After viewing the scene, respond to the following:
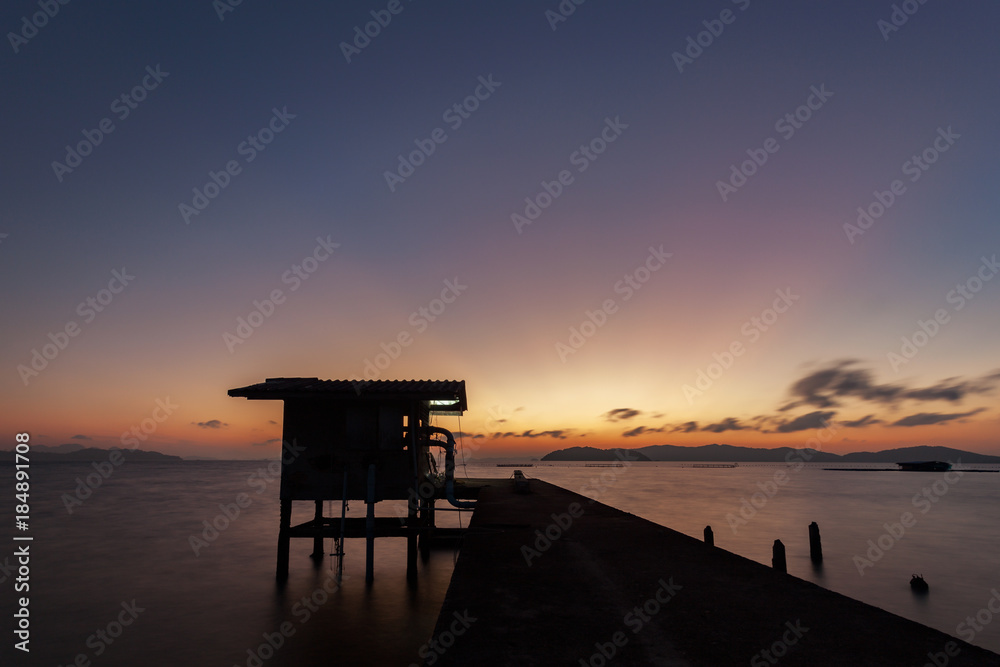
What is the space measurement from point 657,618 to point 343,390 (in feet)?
39.6

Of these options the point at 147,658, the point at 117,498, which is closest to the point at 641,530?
the point at 147,658

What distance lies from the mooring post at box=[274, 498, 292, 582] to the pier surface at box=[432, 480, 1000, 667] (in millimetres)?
9411

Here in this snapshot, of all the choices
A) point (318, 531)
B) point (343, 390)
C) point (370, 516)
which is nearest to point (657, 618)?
point (343, 390)

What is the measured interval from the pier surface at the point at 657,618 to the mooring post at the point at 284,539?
9.41 meters

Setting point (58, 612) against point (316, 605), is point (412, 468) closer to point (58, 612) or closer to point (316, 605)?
point (316, 605)

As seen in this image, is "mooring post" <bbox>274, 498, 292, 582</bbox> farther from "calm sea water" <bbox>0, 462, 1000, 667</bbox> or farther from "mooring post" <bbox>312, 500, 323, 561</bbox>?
"mooring post" <bbox>312, 500, 323, 561</bbox>

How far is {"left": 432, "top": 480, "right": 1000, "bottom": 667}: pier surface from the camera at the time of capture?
5875 mm

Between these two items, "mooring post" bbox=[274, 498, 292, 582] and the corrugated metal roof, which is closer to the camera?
the corrugated metal roof

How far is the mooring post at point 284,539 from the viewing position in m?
18.5

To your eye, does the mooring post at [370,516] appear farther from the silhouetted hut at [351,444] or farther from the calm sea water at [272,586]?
the calm sea water at [272,586]

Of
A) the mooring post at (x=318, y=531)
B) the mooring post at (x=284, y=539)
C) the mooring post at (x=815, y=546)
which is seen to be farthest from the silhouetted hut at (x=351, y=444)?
the mooring post at (x=815, y=546)

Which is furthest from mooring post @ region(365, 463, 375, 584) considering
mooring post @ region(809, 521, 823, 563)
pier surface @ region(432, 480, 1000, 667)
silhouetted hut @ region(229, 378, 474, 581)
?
mooring post @ region(809, 521, 823, 563)

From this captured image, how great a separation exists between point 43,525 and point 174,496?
100ft

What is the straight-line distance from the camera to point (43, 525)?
4097 cm
